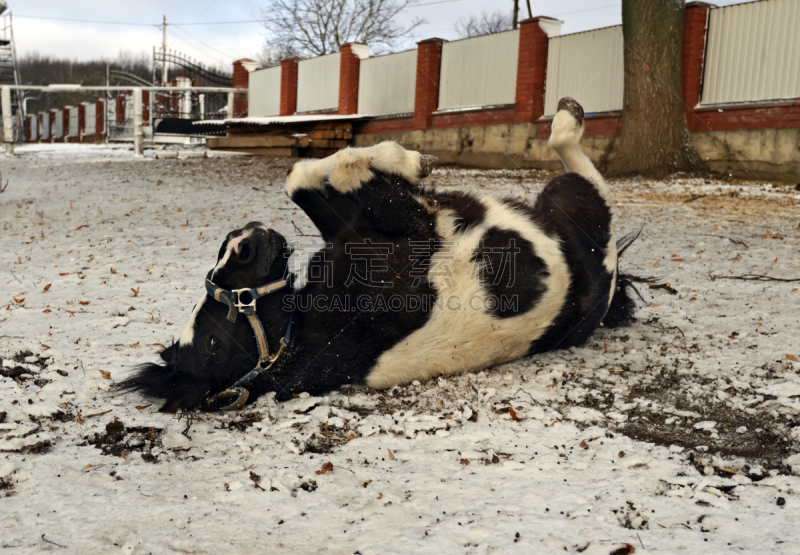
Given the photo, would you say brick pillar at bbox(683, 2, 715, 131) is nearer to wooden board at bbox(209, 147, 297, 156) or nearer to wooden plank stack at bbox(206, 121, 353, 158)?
wooden plank stack at bbox(206, 121, 353, 158)

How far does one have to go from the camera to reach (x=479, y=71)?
14.4m

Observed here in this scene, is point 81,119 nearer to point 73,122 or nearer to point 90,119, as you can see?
point 90,119

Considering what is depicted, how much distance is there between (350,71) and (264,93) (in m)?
5.56

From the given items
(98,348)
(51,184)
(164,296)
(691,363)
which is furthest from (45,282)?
(51,184)

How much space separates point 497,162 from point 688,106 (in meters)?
3.95

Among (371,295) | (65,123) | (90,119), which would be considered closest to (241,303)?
(371,295)

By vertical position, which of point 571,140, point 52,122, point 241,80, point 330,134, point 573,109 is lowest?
point 571,140

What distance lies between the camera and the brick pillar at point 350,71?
702 inches

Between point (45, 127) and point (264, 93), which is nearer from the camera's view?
point (264, 93)

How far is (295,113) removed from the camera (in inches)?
816

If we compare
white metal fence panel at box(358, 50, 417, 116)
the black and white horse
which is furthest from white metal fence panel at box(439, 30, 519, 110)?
the black and white horse

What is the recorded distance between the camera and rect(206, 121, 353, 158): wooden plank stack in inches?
539

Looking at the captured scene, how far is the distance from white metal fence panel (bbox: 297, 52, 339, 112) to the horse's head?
683 inches

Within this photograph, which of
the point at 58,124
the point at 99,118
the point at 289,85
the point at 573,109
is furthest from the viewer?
the point at 58,124
